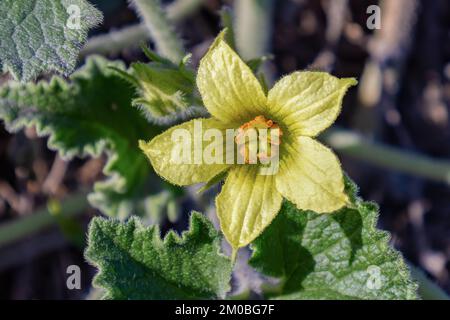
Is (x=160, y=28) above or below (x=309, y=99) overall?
above

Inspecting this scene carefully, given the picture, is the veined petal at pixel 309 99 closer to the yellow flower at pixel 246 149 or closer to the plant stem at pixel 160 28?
the yellow flower at pixel 246 149

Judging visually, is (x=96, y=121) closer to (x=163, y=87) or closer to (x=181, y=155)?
(x=163, y=87)

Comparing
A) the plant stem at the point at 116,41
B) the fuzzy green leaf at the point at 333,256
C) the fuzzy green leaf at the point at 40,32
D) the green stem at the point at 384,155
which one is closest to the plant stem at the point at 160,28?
the fuzzy green leaf at the point at 40,32

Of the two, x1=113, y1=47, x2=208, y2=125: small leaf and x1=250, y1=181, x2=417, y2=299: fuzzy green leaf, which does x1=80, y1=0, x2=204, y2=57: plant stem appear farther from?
x1=250, y1=181, x2=417, y2=299: fuzzy green leaf

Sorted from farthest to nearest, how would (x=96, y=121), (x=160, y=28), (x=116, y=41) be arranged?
(x=116, y=41) → (x=96, y=121) → (x=160, y=28)

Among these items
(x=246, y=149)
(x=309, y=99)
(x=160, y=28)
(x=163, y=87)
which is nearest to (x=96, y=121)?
(x=160, y=28)

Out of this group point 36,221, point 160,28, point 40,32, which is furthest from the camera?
point 36,221

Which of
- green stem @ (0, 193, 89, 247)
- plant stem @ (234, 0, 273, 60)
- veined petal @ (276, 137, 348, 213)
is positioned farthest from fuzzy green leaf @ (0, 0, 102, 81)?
green stem @ (0, 193, 89, 247)

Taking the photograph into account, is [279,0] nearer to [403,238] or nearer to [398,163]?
[398,163]
